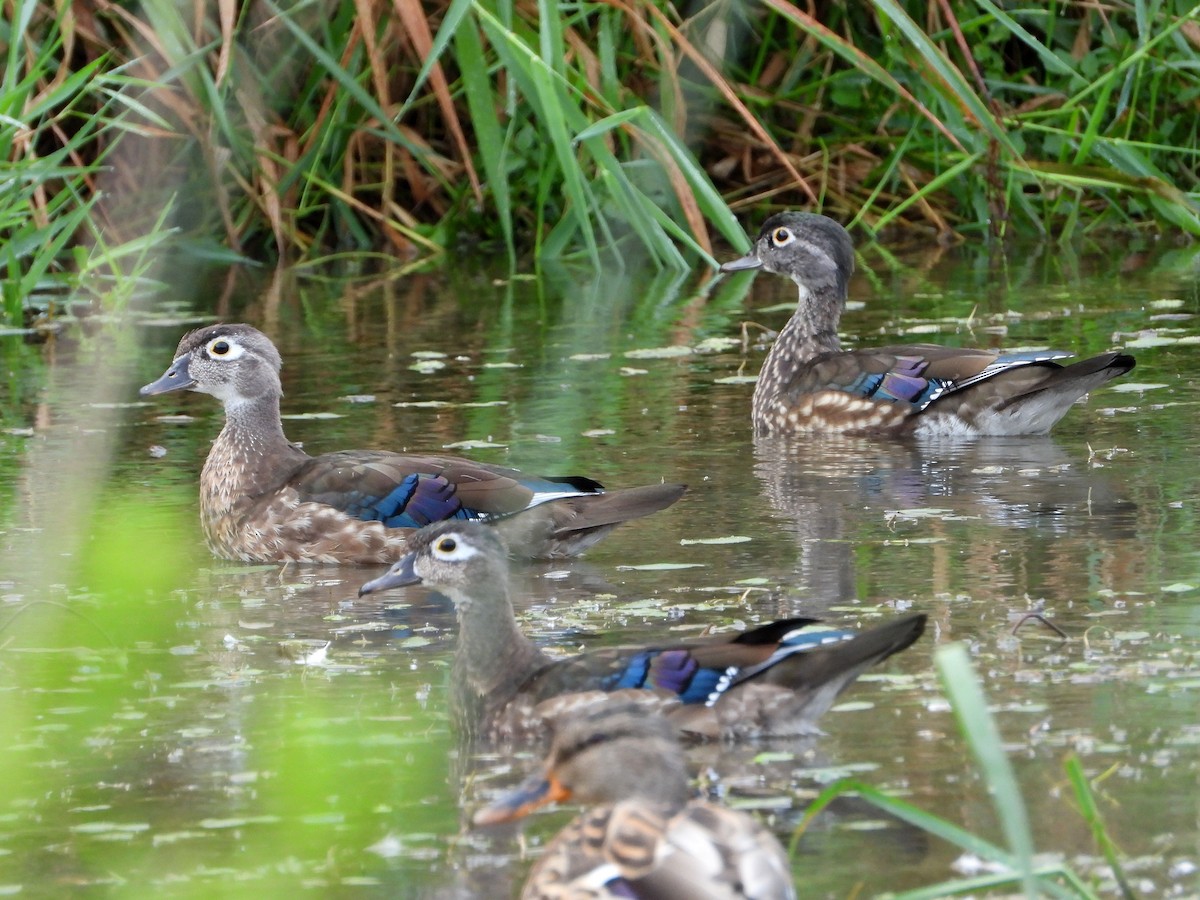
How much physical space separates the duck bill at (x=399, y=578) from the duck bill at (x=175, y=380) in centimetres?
260

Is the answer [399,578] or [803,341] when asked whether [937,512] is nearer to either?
[399,578]

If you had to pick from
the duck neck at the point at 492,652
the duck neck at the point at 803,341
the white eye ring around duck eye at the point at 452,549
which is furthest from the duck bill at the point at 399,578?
the duck neck at the point at 803,341

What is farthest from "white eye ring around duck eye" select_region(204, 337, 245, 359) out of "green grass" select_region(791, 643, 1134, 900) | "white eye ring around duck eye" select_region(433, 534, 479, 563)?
"green grass" select_region(791, 643, 1134, 900)

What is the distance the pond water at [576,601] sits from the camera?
4555mm

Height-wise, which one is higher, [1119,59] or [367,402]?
[1119,59]

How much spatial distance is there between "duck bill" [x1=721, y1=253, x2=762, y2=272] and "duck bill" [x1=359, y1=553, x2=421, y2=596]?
5391 millimetres

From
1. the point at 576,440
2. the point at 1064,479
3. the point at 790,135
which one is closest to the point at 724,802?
the point at 1064,479

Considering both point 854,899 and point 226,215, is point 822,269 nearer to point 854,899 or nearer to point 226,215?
point 226,215

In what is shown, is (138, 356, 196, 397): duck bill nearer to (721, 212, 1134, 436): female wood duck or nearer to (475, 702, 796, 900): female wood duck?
(721, 212, 1134, 436): female wood duck

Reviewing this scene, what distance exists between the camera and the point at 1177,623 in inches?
238

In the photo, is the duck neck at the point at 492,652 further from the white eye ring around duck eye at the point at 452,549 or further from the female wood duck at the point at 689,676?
the white eye ring around duck eye at the point at 452,549

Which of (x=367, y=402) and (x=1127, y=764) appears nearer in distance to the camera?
(x=1127, y=764)

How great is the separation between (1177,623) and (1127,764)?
1.26 m

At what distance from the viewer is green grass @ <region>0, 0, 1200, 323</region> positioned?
12.2 m
